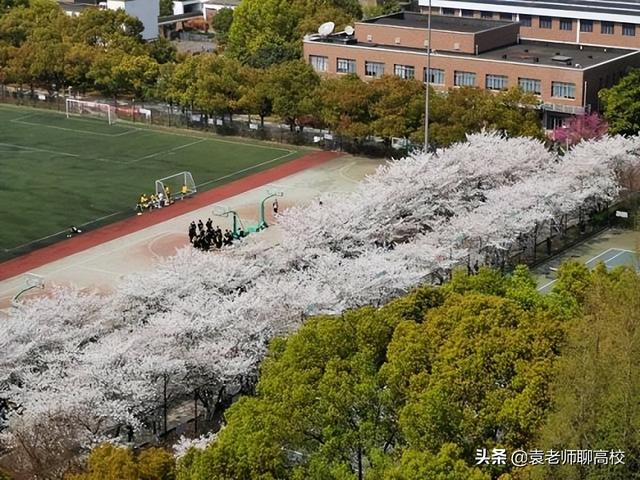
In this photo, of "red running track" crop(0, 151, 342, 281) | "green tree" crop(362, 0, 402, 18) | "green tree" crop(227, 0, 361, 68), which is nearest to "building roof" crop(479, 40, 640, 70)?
"red running track" crop(0, 151, 342, 281)

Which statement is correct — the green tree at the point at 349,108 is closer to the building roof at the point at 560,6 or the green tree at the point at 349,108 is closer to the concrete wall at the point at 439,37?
the concrete wall at the point at 439,37

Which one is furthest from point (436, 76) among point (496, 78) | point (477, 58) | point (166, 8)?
point (166, 8)

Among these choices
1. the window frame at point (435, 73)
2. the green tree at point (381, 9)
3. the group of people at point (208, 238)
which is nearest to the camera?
the group of people at point (208, 238)

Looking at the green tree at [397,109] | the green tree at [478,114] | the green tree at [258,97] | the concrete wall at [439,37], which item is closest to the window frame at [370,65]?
the concrete wall at [439,37]

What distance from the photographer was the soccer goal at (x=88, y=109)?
2697 inches

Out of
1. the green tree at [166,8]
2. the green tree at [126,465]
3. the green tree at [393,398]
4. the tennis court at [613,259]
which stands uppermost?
the green tree at [166,8]

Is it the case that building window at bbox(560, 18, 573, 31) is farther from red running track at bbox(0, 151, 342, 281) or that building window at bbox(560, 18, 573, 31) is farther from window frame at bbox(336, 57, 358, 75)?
red running track at bbox(0, 151, 342, 281)

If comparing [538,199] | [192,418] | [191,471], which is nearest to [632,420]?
[191,471]

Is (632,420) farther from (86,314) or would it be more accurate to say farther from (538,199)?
(538,199)

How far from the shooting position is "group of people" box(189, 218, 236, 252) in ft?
140

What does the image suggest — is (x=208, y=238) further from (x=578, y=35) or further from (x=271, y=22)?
(x=578, y=35)

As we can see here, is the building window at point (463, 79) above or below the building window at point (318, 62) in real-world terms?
below

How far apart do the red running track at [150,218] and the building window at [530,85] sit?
1105 centimetres

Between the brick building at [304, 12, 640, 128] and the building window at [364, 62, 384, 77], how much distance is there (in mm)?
60
